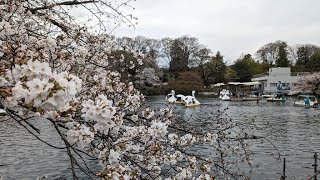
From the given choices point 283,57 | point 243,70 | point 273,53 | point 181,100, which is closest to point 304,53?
point 283,57

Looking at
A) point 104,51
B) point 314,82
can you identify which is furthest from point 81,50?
point 314,82

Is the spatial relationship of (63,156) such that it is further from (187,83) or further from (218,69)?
(218,69)

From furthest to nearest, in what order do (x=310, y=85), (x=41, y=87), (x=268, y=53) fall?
(x=268, y=53) → (x=310, y=85) → (x=41, y=87)

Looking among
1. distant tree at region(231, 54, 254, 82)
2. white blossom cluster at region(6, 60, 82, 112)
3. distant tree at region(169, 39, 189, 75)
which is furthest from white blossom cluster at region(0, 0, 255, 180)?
distant tree at region(231, 54, 254, 82)

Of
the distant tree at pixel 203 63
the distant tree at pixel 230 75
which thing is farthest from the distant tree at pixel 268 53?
the distant tree at pixel 203 63

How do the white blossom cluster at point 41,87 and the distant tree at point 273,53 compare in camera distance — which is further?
the distant tree at point 273,53

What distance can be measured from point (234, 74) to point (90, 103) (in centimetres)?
7679

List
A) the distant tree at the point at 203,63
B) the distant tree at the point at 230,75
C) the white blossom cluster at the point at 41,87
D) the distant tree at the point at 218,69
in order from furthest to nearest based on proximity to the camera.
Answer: the distant tree at the point at 230,75, the distant tree at the point at 203,63, the distant tree at the point at 218,69, the white blossom cluster at the point at 41,87

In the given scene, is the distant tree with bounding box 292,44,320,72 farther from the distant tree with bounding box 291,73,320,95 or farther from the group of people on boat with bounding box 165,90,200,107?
the group of people on boat with bounding box 165,90,200,107

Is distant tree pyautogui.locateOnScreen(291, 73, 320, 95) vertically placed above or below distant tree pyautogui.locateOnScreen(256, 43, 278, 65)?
below

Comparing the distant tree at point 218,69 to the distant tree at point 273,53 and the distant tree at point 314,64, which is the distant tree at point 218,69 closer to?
the distant tree at point 273,53

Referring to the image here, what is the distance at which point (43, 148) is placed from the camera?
45.5ft

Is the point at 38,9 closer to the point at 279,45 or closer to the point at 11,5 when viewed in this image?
Result: the point at 11,5

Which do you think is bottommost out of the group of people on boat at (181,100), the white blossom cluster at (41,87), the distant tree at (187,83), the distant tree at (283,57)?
the group of people on boat at (181,100)
